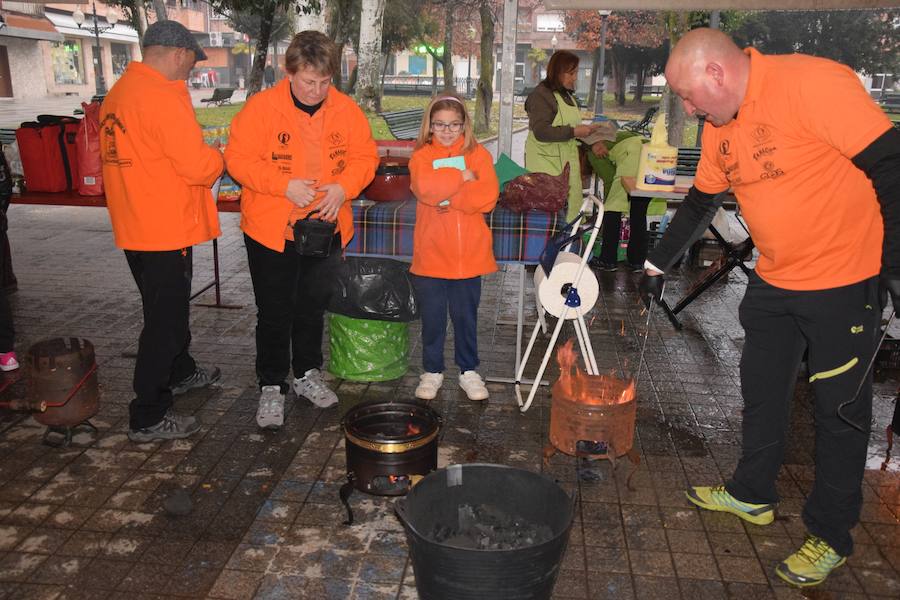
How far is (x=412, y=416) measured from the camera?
147 inches

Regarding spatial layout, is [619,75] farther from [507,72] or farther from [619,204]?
[507,72]

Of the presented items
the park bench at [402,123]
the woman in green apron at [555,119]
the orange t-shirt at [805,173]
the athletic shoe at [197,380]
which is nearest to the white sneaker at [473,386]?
the athletic shoe at [197,380]

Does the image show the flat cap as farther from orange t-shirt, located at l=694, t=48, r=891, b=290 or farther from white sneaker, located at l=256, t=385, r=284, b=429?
orange t-shirt, located at l=694, t=48, r=891, b=290

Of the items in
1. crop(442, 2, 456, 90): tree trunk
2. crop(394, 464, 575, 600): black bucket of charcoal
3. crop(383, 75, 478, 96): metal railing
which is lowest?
crop(394, 464, 575, 600): black bucket of charcoal

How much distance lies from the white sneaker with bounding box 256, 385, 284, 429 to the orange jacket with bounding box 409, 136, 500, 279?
1088 mm

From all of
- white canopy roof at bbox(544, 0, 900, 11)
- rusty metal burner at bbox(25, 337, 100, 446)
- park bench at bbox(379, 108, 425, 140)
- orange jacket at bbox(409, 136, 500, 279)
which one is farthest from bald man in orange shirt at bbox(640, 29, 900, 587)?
park bench at bbox(379, 108, 425, 140)

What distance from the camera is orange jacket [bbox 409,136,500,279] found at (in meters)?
4.30

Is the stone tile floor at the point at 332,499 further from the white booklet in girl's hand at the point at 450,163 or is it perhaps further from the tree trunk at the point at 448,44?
the tree trunk at the point at 448,44

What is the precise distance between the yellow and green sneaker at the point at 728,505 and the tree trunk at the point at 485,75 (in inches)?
619

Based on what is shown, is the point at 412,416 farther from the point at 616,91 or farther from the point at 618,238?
the point at 616,91

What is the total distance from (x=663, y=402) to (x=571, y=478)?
1.24m

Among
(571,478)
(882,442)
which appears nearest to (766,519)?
(571,478)

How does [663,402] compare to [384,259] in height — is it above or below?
below

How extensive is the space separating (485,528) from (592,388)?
1.24 m
